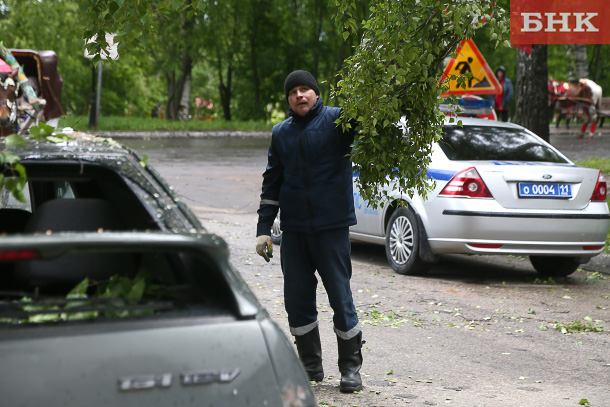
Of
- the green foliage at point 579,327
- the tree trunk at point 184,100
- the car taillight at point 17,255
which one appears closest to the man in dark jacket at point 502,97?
the green foliage at point 579,327

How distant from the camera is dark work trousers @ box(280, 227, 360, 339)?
5438 millimetres

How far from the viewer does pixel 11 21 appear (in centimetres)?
4494

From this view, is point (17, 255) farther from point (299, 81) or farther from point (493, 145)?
point (493, 145)

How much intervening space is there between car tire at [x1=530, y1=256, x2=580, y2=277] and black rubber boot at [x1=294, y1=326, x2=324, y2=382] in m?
4.88

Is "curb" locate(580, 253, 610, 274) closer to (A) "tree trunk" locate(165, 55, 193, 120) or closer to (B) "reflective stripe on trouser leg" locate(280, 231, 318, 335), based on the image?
(B) "reflective stripe on trouser leg" locate(280, 231, 318, 335)

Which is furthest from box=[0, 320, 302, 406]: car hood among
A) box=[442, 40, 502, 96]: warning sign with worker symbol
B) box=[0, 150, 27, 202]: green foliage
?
box=[442, 40, 502, 96]: warning sign with worker symbol

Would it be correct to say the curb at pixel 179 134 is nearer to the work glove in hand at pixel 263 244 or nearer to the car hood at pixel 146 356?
the work glove in hand at pixel 263 244

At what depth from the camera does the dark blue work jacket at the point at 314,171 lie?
5.40 metres

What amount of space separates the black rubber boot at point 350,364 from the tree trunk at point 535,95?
423 inches

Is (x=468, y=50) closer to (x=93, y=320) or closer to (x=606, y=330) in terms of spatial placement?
(x=606, y=330)

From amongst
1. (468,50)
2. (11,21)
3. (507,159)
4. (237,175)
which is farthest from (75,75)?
(507,159)

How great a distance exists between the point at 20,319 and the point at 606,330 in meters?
5.74

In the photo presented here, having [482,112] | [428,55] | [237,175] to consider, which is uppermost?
[428,55]

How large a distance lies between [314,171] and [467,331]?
7.97ft
